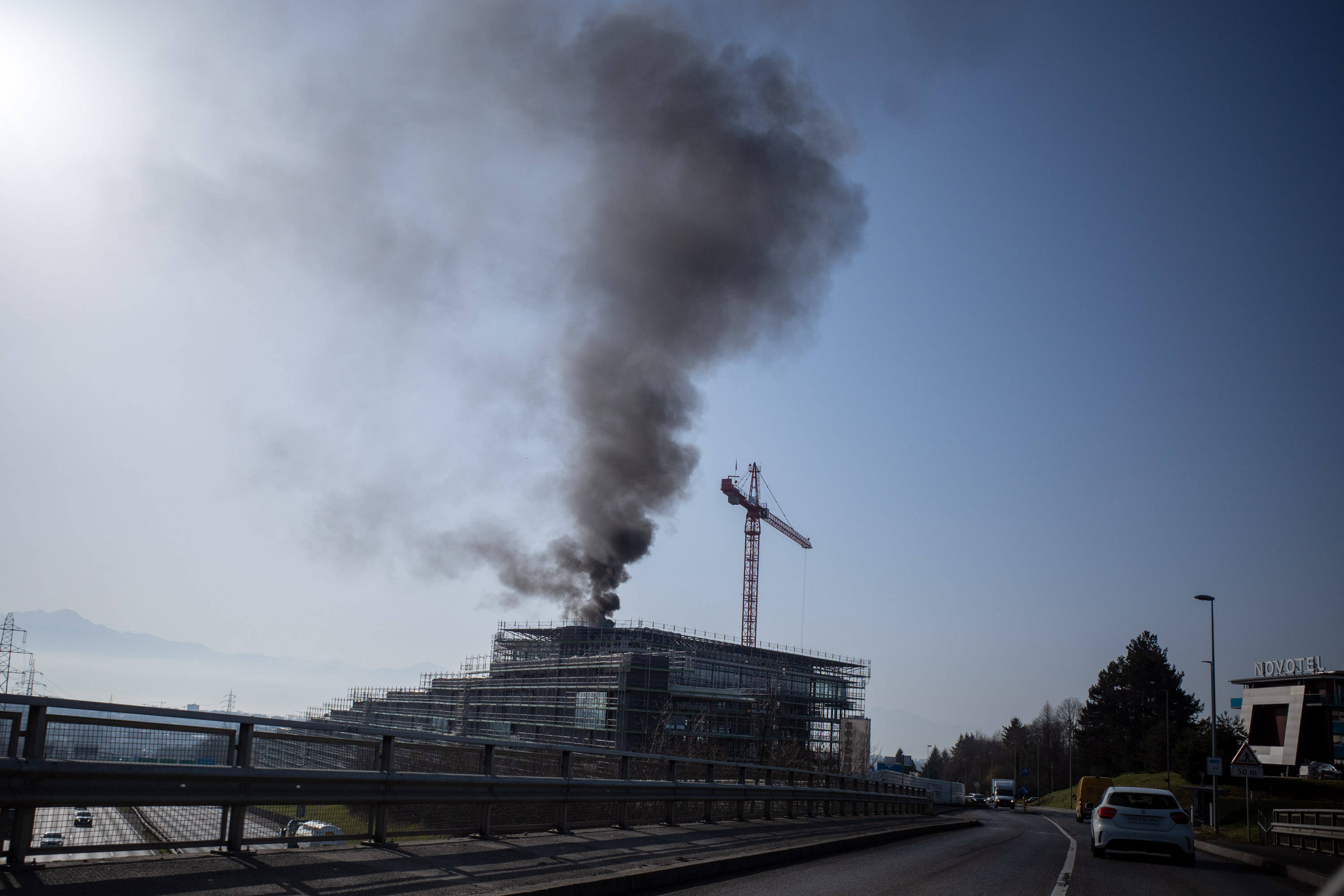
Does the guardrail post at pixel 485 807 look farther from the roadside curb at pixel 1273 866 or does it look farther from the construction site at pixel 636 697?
the construction site at pixel 636 697

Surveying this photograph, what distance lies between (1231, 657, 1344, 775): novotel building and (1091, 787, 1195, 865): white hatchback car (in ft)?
244

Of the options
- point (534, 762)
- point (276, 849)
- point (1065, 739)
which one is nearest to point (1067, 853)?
point (534, 762)

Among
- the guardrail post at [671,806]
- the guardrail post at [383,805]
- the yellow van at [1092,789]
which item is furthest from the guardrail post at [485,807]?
the yellow van at [1092,789]

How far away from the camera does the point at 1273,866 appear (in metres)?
15.4

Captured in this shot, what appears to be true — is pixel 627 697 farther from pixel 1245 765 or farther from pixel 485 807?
pixel 485 807

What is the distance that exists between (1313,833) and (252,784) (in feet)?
70.6

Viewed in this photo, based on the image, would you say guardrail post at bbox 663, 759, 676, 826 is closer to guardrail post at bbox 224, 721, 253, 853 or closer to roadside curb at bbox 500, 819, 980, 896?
roadside curb at bbox 500, 819, 980, 896

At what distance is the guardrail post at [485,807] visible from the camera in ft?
31.7

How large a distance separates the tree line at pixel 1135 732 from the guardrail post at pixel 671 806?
42132 millimetres

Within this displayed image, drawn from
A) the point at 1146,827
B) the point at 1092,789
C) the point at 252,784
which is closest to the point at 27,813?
the point at 252,784

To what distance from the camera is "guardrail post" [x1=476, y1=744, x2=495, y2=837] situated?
967 cm

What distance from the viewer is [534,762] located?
36.7ft

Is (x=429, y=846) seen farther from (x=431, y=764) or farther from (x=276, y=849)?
(x=276, y=849)

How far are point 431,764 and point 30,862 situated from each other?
3810 millimetres
